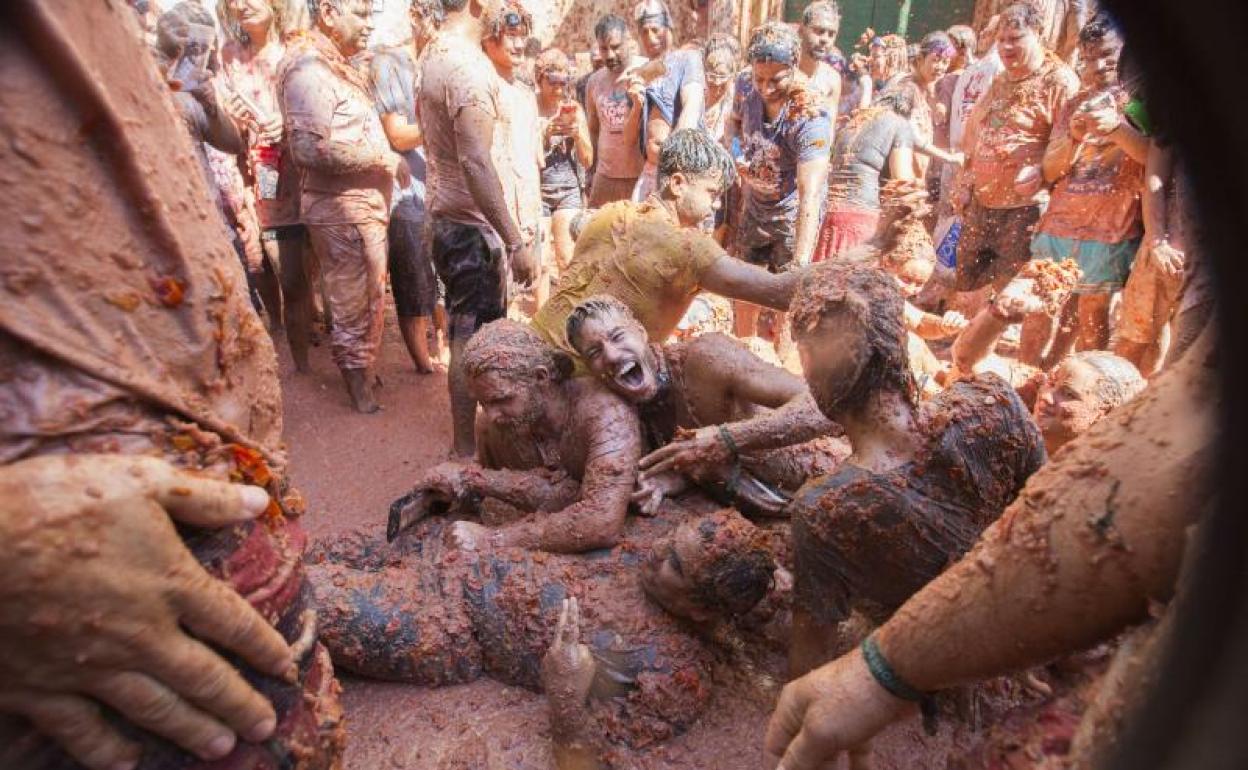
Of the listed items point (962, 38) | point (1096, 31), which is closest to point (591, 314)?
point (1096, 31)

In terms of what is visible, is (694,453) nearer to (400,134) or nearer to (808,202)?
(808,202)

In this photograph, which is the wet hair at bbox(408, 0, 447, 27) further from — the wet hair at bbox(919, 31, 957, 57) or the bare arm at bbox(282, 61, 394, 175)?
the wet hair at bbox(919, 31, 957, 57)

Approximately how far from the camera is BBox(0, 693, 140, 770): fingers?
0.86 meters

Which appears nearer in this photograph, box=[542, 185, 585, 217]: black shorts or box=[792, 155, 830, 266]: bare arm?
box=[792, 155, 830, 266]: bare arm

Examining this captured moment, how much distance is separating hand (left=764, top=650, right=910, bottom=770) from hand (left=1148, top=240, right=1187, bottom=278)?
342 centimetres

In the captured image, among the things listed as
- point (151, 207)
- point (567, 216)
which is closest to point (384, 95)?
point (567, 216)

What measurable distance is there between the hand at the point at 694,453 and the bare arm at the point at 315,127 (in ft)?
9.19

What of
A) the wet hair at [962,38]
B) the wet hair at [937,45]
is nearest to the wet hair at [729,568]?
the wet hair at [937,45]

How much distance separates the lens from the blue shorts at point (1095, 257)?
4.09 metres

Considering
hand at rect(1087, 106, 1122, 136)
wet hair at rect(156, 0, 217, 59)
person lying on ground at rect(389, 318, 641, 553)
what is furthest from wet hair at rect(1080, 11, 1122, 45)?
wet hair at rect(156, 0, 217, 59)

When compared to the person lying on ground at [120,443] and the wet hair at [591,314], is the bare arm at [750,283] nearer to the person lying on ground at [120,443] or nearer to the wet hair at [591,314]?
the wet hair at [591,314]

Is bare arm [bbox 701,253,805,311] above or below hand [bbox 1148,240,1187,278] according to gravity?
below

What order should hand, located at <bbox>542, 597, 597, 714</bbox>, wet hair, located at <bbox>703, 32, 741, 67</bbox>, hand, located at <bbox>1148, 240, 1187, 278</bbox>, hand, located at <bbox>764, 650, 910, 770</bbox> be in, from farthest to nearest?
wet hair, located at <bbox>703, 32, 741, 67</bbox> → hand, located at <bbox>1148, 240, 1187, 278</bbox> → hand, located at <bbox>542, 597, 597, 714</bbox> → hand, located at <bbox>764, 650, 910, 770</bbox>

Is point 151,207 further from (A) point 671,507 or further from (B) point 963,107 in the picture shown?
(B) point 963,107
